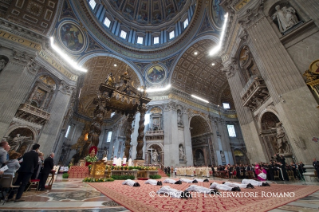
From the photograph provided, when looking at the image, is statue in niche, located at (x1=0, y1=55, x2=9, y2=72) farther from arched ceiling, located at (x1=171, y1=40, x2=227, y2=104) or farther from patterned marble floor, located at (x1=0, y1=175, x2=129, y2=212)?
arched ceiling, located at (x1=171, y1=40, x2=227, y2=104)

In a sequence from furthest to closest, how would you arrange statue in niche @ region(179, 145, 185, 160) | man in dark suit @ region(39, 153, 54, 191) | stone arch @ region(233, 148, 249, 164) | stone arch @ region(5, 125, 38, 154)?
stone arch @ region(233, 148, 249, 164) → statue in niche @ region(179, 145, 185, 160) → stone arch @ region(5, 125, 38, 154) → man in dark suit @ region(39, 153, 54, 191)

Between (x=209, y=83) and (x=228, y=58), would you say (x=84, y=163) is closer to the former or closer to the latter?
(x=228, y=58)

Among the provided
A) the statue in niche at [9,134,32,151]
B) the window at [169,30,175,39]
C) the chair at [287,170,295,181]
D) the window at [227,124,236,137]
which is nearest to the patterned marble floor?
the chair at [287,170,295,181]

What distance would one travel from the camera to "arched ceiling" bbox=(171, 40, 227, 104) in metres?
18.5

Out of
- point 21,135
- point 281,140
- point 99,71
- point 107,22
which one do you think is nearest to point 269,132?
point 281,140

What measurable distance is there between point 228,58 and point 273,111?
230 inches

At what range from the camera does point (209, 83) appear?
72.0 ft

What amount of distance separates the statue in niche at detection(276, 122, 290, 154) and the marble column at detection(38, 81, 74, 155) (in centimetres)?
1523

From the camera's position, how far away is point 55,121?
1158 centimetres

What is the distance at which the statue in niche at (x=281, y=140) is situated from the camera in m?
6.99

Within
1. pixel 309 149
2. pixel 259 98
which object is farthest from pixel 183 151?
pixel 309 149

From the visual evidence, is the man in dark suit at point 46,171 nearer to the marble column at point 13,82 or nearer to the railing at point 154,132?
the marble column at point 13,82

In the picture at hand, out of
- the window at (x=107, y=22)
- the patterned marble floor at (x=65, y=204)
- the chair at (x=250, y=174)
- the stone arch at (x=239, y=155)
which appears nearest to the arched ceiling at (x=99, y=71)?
the window at (x=107, y=22)

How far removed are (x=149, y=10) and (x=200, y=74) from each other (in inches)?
550
